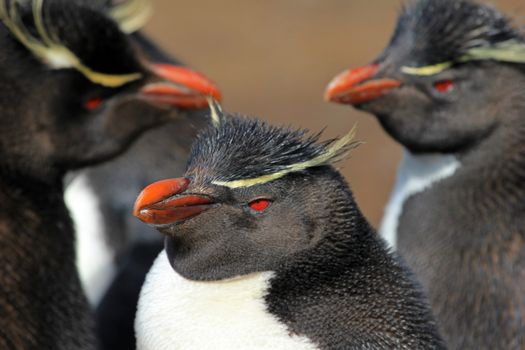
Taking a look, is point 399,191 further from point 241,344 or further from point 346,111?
point 346,111

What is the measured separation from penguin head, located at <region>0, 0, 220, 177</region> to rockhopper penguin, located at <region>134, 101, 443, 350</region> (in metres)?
1.20

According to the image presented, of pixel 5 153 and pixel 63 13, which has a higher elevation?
pixel 63 13

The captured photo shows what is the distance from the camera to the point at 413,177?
477 cm

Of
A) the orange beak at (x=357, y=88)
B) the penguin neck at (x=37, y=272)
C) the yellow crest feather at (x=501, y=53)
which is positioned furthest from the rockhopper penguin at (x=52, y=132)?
the yellow crest feather at (x=501, y=53)

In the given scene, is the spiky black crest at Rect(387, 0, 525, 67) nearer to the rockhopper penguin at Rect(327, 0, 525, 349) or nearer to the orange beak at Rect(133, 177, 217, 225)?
the rockhopper penguin at Rect(327, 0, 525, 349)

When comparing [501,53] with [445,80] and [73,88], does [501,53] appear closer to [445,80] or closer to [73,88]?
[445,80]

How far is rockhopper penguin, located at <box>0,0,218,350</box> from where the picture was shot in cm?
392

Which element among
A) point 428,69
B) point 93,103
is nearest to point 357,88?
point 428,69

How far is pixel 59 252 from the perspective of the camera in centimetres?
412

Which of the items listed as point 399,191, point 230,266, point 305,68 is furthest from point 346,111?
point 230,266

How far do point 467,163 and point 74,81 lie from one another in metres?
1.61

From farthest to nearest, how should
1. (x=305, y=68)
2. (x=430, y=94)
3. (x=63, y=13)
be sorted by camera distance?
(x=305, y=68) → (x=430, y=94) → (x=63, y=13)

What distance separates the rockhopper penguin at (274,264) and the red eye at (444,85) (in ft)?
4.94

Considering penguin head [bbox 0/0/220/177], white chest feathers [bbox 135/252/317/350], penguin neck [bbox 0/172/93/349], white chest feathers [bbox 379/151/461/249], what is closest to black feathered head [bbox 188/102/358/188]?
white chest feathers [bbox 135/252/317/350]
